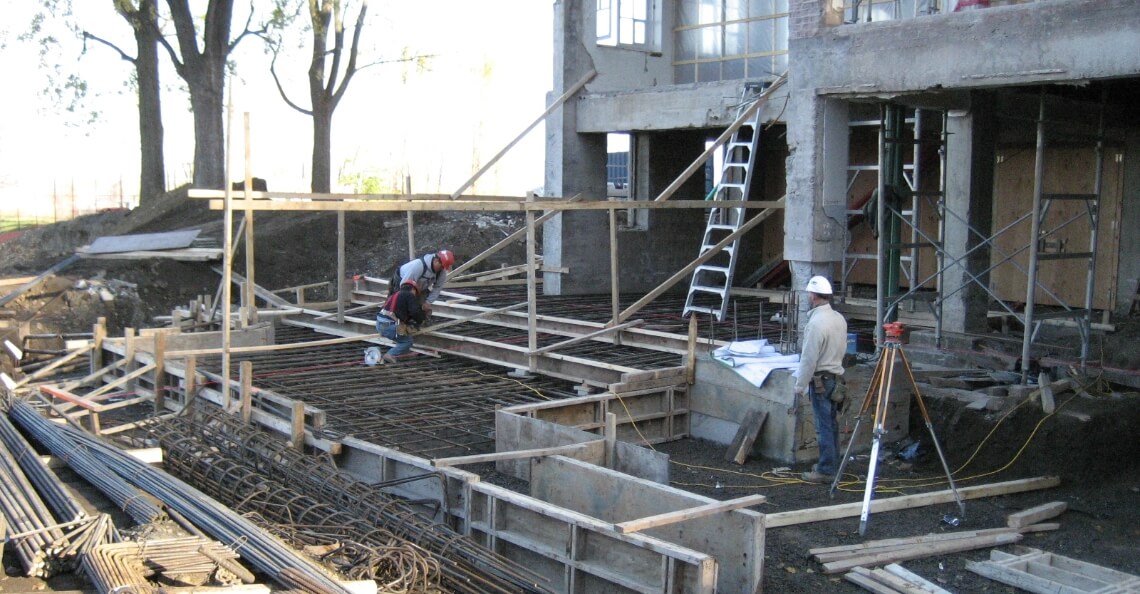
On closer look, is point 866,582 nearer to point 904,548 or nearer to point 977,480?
point 904,548

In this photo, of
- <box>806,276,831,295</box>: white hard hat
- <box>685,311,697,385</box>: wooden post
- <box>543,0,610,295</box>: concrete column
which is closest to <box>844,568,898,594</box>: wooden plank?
<box>806,276,831,295</box>: white hard hat

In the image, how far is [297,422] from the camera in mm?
10812

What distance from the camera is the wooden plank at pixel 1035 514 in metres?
8.84

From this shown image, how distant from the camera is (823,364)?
9938 mm

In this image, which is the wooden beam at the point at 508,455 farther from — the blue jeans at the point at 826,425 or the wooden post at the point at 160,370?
the wooden post at the point at 160,370

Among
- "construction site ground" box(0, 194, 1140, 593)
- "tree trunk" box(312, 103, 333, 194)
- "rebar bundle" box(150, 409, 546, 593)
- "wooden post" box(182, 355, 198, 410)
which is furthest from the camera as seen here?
"tree trunk" box(312, 103, 333, 194)

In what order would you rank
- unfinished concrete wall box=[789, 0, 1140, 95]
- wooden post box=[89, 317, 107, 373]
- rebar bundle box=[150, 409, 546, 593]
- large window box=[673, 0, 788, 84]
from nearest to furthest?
rebar bundle box=[150, 409, 546, 593] < unfinished concrete wall box=[789, 0, 1140, 95] < wooden post box=[89, 317, 107, 373] < large window box=[673, 0, 788, 84]

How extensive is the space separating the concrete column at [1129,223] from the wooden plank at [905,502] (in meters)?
6.01

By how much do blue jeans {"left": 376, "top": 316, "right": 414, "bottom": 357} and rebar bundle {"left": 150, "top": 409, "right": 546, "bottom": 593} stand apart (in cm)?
357

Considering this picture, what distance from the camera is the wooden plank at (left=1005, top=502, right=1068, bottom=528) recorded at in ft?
29.0

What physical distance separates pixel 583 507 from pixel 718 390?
142 inches

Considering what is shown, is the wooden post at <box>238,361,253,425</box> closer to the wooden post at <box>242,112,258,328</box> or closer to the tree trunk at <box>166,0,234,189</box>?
the wooden post at <box>242,112,258,328</box>

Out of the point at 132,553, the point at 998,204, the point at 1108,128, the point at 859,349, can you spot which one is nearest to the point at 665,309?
the point at 859,349

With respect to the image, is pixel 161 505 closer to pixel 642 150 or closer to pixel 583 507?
pixel 583 507
